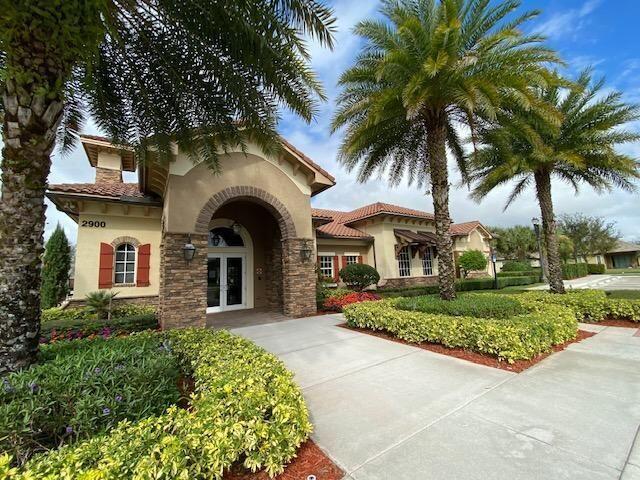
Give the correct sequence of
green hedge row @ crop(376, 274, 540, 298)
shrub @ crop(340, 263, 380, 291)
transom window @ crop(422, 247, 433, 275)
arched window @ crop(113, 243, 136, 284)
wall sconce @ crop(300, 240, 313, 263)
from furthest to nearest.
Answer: transom window @ crop(422, 247, 433, 275), green hedge row @ crop(376, 274, 540, 298), shrub @ crop(340, 263, 380, 291), arched window @ crop(113, 243, 136, 284), wall sconce @ crop(300, 240, 313, 263)

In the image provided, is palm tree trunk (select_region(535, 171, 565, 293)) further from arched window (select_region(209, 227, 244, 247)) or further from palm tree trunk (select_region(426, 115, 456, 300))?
arched window (select_region(209, 227, 244, 247))

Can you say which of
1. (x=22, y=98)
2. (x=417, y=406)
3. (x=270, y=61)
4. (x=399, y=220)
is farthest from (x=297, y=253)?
(x=399, y=220)

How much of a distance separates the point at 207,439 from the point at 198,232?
7.94 meters

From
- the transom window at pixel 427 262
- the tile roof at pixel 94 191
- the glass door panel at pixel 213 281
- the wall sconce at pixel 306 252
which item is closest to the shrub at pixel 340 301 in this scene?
the wall sconce at pixel 306 252

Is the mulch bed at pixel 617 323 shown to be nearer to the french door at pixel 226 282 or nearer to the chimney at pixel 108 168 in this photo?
the french door at pixel 226 282

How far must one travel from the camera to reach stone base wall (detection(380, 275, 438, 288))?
20.3 metres

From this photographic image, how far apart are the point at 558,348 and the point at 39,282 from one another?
10434 mm

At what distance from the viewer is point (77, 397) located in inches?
131

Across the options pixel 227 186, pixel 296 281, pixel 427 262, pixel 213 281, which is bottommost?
pixel 296 281

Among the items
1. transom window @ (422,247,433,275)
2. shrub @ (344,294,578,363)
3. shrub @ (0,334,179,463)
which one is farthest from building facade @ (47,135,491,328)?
transom window @ (422,247,433,275)

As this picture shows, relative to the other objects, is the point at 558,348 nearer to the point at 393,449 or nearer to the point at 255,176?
the point at 393,449

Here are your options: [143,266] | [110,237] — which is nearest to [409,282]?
[143,266]

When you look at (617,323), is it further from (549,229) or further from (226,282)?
(226,282)

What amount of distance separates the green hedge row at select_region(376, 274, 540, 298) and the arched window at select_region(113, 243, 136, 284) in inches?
487
